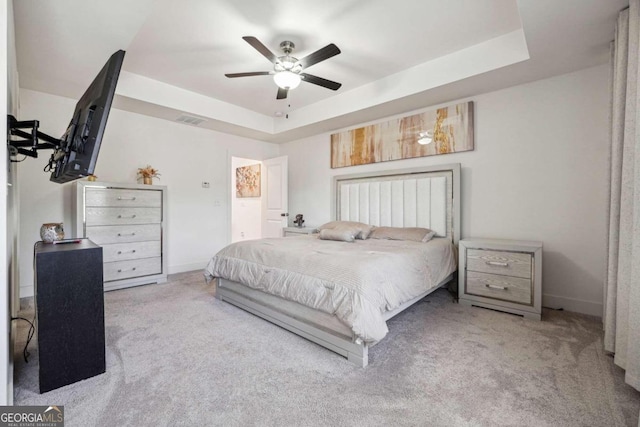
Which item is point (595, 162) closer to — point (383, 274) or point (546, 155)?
point (546, 155)

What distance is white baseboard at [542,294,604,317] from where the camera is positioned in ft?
9.25

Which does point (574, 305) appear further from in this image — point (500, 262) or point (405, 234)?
point (405, 234)

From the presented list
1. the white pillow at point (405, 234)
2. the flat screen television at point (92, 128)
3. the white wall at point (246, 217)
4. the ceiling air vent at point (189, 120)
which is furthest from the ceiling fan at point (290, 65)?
the white wall at point (246, 217)

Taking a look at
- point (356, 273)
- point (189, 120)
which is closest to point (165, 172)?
point (189, 120)

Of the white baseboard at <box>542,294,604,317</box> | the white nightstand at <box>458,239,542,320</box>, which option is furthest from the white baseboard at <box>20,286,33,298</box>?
the white baseboard at <box>542,294,604,317</box>

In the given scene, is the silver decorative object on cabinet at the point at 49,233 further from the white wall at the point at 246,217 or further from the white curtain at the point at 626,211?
the white wall at the point at 246,217

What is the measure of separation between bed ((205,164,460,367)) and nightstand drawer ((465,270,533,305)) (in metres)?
0.27

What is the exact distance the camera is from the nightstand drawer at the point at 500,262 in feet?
9.06

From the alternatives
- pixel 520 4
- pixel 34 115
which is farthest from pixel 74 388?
pixel 520 4

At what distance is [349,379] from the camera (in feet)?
5.89

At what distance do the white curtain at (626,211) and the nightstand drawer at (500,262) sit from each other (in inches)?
28.7

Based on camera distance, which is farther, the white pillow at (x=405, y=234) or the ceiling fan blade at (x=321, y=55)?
the white pillow at (x=405, y=234)

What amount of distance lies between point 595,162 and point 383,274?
2513 millimetres

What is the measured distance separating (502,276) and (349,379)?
200 centimetres
